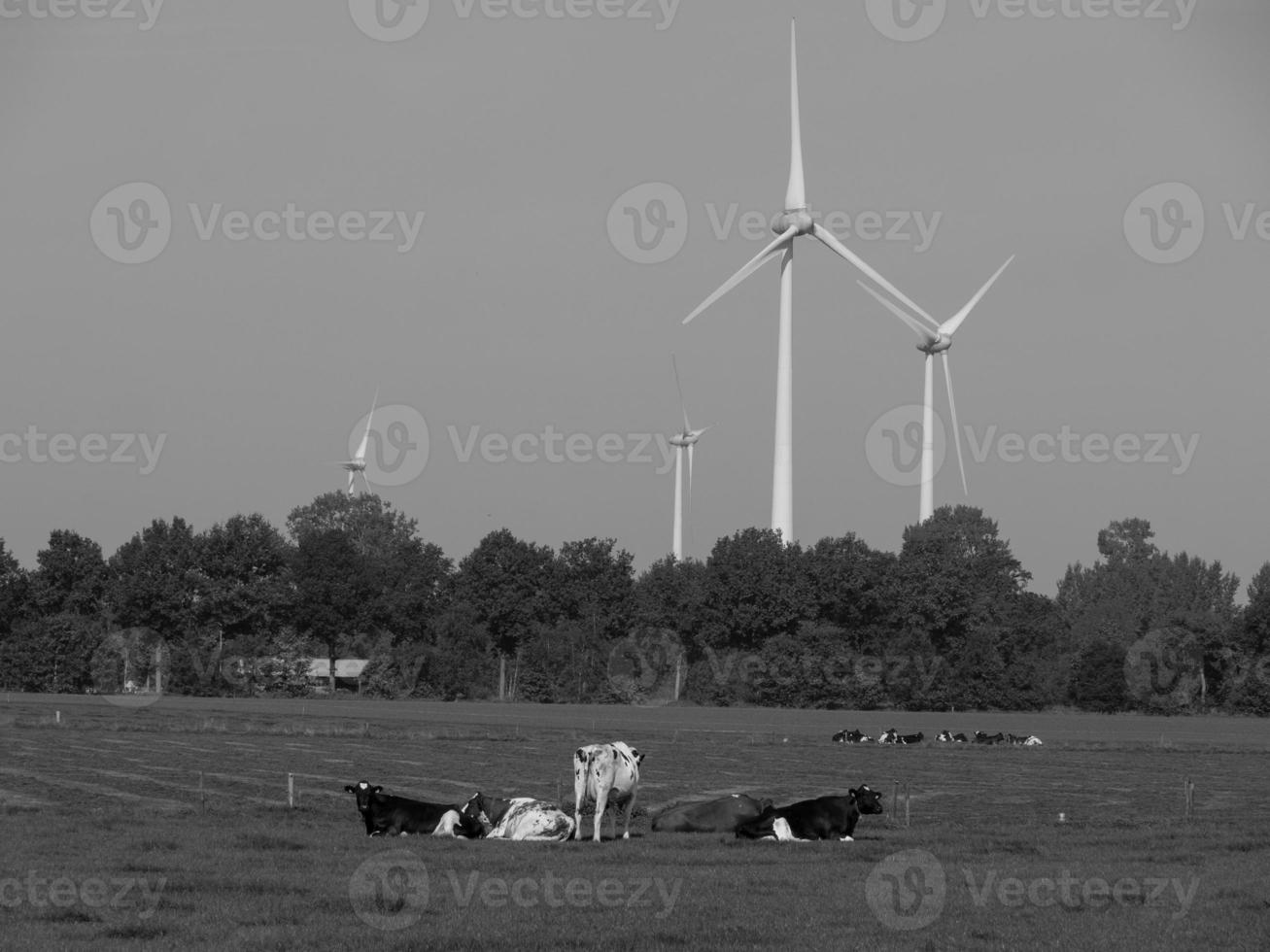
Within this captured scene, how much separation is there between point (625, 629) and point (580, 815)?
12069 centimetres

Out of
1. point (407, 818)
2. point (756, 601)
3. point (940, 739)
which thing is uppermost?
point (756, 601)

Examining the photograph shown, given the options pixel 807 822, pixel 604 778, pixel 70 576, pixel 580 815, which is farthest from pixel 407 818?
pixel 70 576

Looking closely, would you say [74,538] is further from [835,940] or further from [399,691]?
[835,940]

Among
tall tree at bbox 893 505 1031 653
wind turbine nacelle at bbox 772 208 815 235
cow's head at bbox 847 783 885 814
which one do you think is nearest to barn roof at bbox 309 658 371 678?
tall tree at bbox 893 505 1031 653

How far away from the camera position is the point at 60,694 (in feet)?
391

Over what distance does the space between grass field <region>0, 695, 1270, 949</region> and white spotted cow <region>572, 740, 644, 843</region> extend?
717 millimetres

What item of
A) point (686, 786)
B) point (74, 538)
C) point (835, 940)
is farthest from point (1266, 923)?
point (74, 538)

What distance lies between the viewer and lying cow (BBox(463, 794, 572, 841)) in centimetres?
2539

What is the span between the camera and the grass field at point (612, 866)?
1575cm

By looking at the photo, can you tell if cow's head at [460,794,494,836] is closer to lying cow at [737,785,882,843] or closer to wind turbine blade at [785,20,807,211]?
lying cow at [737,785,882,843]

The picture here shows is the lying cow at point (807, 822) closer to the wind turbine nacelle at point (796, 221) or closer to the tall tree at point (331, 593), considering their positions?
the wind turbine nacelle at point (796, 221)

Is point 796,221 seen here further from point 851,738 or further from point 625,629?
point 625,629

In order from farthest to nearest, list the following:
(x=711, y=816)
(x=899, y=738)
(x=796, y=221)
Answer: (x=796, y=221)
(x=899, y=738)
(x=711, y=816)

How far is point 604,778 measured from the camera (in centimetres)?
2611
